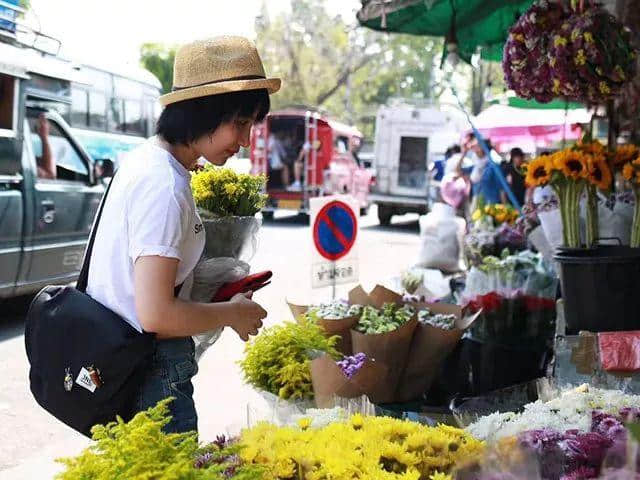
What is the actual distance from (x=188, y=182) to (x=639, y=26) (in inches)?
159

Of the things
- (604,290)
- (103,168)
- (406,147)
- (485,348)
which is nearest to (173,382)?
(604,290)

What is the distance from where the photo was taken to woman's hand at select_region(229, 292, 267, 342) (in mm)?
2355

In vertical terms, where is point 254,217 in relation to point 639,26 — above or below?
below

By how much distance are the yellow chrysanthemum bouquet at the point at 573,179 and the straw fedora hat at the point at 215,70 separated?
2652mm

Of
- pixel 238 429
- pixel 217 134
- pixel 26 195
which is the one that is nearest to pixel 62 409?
pixel 238 429

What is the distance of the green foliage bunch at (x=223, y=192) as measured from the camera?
276 centimetres

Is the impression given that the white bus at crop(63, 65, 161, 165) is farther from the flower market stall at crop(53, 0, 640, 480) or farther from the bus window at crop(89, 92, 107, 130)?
the flower market stall at crop(53, 0, 640, 480)

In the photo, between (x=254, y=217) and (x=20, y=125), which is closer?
(x=254, y=217)

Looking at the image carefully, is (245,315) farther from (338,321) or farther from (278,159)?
(278,159)

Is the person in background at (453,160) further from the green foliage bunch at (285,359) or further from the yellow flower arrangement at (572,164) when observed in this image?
the green foliage bunch at (285,359)

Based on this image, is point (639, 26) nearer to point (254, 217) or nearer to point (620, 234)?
point (620, 234)

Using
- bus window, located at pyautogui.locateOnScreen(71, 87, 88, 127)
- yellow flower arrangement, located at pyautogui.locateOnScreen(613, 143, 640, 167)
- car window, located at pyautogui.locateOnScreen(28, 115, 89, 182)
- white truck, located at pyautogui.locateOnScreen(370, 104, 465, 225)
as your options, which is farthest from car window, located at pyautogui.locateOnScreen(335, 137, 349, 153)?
yellow flower arrangement, located at pyautogui.locateOnScreen(613, 143, 640, 167)

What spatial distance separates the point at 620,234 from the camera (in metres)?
4.92

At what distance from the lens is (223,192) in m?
2.77
